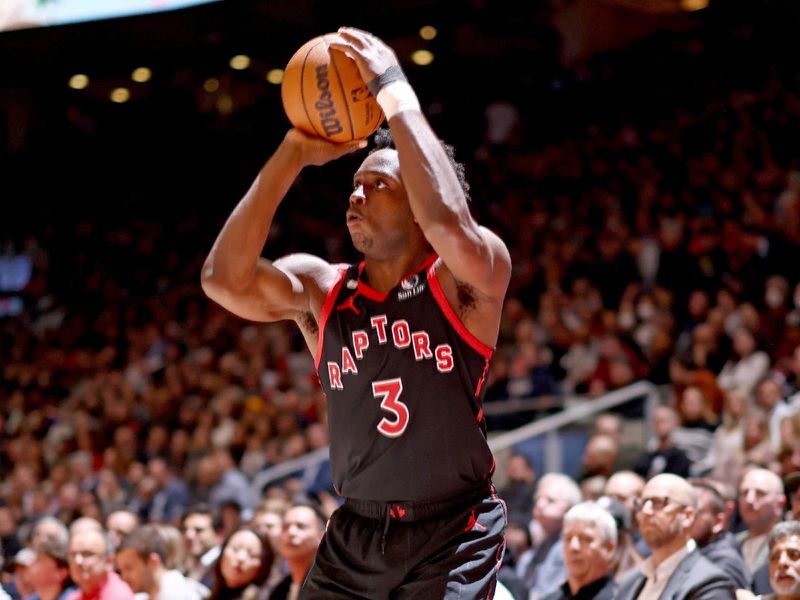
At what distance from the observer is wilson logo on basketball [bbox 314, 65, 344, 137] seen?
9.66ft

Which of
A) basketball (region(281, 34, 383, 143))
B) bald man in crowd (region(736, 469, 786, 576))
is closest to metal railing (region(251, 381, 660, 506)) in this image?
bald man in crowd (region(736, 469, 786, 576))

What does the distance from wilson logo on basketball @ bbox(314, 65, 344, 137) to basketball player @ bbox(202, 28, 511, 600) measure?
100mm

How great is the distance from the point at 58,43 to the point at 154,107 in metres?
2.44

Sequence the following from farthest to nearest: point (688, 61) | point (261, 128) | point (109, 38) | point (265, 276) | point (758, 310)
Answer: point (261, 128)
point (109, 38)
point (688, 61)
point (758, 310)
point (265, 276)

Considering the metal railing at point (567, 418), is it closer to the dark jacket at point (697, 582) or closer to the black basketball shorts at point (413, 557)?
the dark jacket at point (697, 582)

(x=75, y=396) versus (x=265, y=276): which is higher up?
(x=265, y=276)

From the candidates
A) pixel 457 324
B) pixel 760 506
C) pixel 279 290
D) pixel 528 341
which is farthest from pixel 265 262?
pixel 528 341

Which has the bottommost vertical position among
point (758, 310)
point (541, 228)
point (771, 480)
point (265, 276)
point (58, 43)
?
point (58, 43)

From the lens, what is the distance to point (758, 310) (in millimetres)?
8797

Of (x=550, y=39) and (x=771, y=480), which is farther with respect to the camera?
(x=550, y=39)

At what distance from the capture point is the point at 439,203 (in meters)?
2.63

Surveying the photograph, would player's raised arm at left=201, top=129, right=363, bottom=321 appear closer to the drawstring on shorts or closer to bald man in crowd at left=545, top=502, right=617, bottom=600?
the drawstring on shorts

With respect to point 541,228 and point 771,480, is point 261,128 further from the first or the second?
point 771,480

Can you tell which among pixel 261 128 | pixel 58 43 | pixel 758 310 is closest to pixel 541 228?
pixel 758 310
